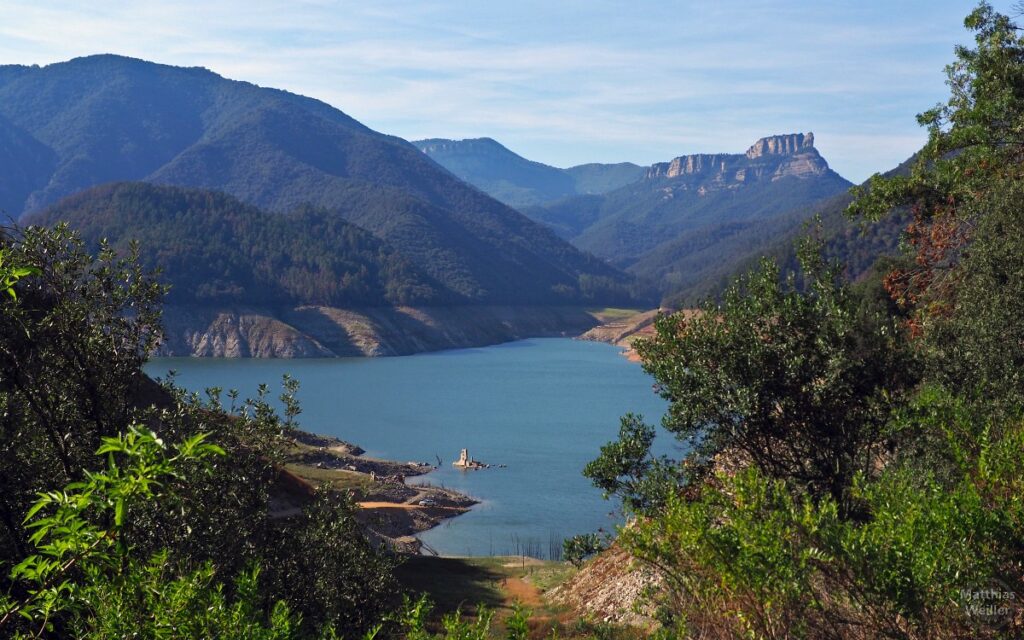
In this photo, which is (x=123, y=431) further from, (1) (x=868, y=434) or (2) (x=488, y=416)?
(2) (x=488, y=416)

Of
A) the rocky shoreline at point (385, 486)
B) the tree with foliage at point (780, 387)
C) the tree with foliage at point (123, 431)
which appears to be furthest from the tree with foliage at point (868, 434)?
the rocky shoreline at point (385, 486)

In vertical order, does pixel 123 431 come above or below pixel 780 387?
below

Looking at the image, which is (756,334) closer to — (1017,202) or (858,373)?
(858,373)

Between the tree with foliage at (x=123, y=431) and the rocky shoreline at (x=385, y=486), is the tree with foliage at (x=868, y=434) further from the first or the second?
the rocky shoreline at (x=385, y=486)

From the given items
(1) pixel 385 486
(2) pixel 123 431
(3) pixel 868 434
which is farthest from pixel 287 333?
(2) pixel 123 431

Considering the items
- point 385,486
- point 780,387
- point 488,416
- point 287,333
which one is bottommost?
point 488,416

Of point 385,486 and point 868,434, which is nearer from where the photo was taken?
point 868,434

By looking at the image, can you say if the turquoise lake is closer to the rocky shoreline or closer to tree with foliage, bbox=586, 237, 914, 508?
the rocky shoreline

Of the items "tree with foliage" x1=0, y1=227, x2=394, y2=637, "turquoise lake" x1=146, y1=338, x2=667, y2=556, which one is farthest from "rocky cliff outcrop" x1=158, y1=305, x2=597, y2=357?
"tree with foliage" x1=0, y1=227, x2=394, y2=637
